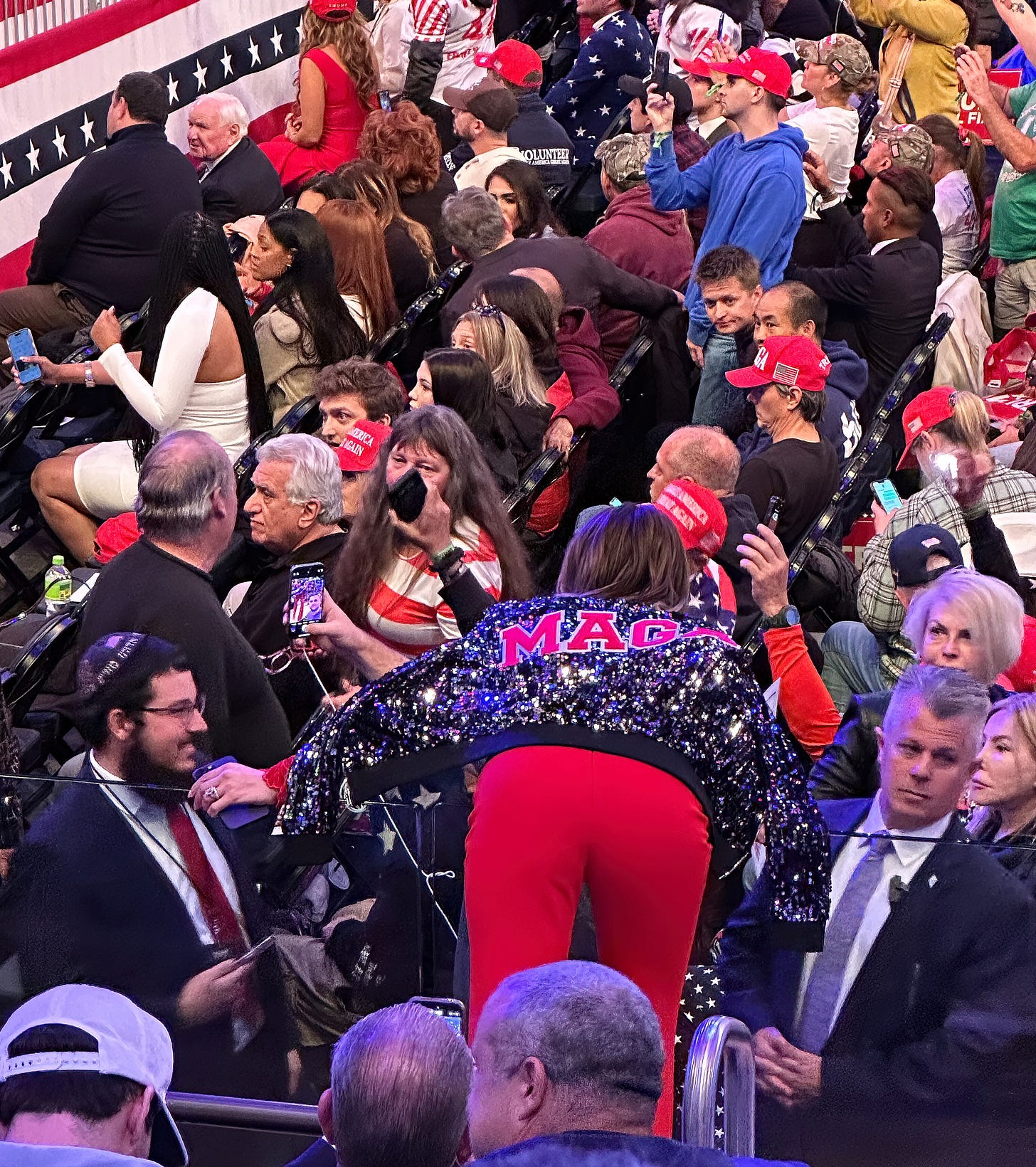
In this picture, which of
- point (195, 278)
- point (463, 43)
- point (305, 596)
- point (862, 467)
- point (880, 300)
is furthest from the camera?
point (463, 43)

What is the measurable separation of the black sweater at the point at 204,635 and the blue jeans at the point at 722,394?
243cm

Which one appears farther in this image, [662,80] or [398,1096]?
[662,80]

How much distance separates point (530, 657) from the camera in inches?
130

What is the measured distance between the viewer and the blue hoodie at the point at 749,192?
263 inches

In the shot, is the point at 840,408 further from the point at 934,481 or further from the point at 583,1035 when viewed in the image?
the point at 583,1035

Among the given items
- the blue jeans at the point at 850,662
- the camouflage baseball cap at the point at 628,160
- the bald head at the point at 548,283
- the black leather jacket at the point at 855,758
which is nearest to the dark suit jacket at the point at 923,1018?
the black leather jacket at the point at 855,758

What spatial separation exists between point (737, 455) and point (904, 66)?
4.84m

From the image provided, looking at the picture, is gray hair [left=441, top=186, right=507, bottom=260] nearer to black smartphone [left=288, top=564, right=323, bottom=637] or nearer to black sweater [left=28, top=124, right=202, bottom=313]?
black sweater [left=28, top=124, right=202, bottom=313]

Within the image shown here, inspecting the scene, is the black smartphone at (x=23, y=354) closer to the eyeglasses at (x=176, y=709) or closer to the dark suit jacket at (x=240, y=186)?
the dark suit jacket at (x=240, y=186)

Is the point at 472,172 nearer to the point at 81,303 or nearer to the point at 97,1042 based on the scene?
the point at 81,303

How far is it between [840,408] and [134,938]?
3264 mm

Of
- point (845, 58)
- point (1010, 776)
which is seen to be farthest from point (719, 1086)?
point (845, 58)

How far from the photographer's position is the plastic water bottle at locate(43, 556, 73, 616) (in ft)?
18.1

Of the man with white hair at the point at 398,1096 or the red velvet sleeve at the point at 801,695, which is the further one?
the red velvet sleeve at the point at 801,695
